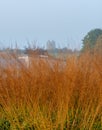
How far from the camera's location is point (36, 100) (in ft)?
16.6

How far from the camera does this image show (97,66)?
5219mm

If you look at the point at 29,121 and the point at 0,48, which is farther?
the point at 0,48

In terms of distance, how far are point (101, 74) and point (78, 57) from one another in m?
0.47

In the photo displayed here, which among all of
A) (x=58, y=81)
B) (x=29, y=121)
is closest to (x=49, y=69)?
(x=58, y=81)

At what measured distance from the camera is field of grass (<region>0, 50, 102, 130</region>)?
493cm

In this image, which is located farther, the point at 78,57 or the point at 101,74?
the point at 78,57

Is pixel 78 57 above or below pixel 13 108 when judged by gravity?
above

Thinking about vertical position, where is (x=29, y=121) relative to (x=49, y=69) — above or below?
below

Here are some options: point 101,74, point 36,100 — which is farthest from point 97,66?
point 36,100

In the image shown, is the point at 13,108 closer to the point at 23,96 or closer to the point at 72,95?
the point at 23,96

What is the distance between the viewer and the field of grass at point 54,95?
4930 mm

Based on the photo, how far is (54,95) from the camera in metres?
5.05

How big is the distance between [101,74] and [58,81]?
489 mm

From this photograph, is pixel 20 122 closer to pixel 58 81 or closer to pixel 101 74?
pixel 58 81
